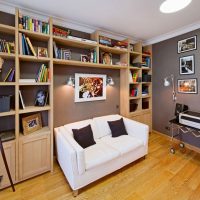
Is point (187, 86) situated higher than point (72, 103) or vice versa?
point (187, 86)

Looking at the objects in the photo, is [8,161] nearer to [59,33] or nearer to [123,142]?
[123,142]

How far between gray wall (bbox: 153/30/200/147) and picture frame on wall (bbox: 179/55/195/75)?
0.21 ft

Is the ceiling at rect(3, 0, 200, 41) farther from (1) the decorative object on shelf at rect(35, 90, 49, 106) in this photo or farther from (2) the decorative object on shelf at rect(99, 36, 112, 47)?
(1) the decorative object on shelf at rect(35, 90, 49, 106)

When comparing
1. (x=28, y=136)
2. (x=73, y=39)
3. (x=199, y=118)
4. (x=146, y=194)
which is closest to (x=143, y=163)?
(x=146, y=194)

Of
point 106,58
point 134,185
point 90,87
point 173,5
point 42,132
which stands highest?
point 173,5

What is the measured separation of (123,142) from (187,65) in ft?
7.15

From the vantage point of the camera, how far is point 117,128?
2641 mm

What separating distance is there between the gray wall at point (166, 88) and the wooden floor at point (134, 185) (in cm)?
105

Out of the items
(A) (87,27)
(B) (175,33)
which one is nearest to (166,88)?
(B) (175,33)

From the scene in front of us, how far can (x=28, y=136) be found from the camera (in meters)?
1.93

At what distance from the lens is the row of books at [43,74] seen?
208cm

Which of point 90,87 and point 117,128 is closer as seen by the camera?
point 117,128

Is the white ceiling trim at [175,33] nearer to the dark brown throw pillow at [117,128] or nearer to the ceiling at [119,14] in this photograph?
the ceiling at [119,14]

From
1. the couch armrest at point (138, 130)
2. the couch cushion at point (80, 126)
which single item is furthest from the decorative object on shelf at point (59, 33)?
the couch armrest at point (138, 130)
